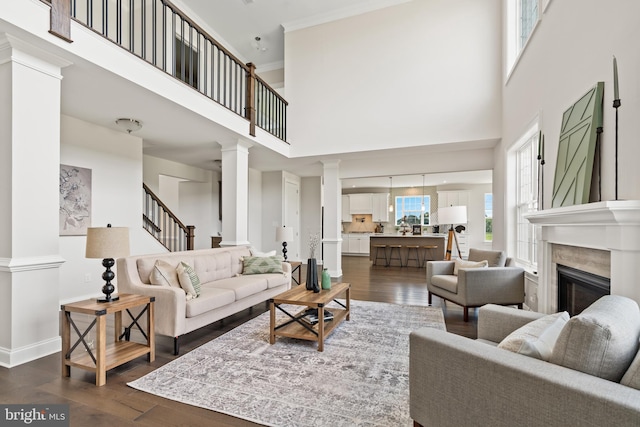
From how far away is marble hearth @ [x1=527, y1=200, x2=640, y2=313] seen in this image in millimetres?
1684

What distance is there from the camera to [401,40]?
570cm

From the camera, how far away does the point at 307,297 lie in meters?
3.18

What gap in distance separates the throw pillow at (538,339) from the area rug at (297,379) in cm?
84

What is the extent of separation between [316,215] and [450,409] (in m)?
7.99

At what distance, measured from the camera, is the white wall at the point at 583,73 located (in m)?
1.84

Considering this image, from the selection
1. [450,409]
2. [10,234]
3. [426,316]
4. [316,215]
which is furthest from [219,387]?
[316,215]

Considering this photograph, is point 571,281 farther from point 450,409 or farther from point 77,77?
point 77,77

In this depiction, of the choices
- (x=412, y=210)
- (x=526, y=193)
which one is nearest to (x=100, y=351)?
(x=526, y=193)

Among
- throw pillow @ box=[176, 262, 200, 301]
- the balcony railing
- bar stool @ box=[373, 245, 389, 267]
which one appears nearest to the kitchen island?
bar stool @ box=[373, 245, 389, 267]

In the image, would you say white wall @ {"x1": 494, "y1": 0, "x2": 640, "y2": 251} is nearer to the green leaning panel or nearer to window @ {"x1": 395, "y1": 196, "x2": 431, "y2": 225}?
the green leaning panel

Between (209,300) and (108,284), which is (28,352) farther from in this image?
(209,300)

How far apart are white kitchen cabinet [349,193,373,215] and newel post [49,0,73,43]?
998cm

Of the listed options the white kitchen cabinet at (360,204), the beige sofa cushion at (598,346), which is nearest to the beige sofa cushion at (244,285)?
the beige sofa cushion at (598,346)

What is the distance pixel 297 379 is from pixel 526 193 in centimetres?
398
